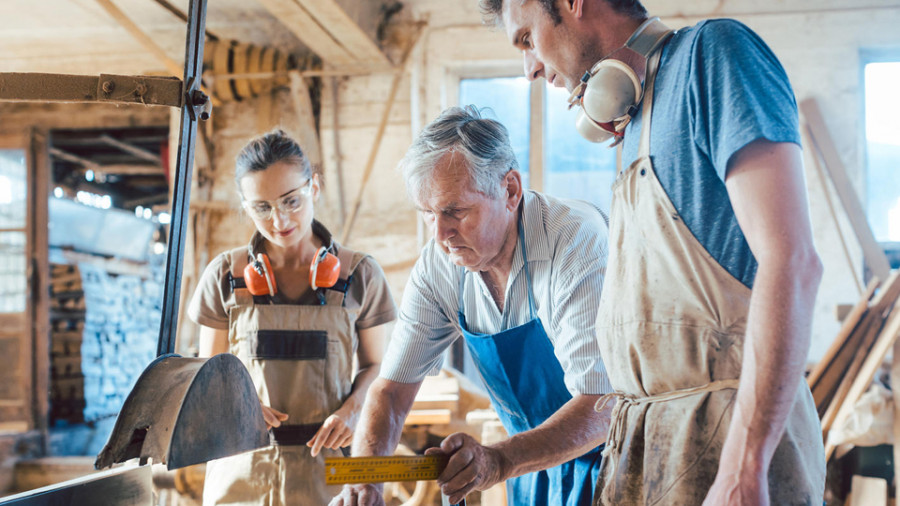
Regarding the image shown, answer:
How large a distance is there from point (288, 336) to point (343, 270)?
0.32 metres

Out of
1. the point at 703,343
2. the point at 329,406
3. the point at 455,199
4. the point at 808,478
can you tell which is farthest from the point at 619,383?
the point at 329,406

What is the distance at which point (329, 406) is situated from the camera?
8.75 feet

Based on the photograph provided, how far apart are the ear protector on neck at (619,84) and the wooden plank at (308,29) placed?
3.78m

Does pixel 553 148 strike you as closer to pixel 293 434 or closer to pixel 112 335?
pixel 293 434

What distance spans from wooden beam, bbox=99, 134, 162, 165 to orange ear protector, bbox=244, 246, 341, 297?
19.4ft

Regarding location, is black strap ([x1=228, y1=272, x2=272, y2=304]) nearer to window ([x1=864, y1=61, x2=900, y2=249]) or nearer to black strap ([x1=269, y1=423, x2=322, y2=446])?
black strap ([x1=269, y1=423, x2=322, y2=446])

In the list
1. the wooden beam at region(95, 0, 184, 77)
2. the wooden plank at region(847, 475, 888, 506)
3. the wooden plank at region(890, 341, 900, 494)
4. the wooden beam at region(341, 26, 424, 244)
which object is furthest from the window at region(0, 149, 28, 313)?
the wooden plank at region(890, 341, 900, 494)

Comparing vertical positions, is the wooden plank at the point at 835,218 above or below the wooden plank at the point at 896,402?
above

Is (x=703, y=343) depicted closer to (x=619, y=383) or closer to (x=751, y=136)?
(x=619, y=383)

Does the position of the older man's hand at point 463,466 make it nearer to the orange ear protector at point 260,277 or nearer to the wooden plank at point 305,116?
the orange ear protector at point 260,277

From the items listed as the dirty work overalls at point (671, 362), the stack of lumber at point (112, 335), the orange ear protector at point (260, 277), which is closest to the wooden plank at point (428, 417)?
the orange ear protector at point (260, 277)

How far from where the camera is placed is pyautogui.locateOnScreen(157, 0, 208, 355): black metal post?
4.71ft

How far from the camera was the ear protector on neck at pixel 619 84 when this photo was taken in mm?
1336

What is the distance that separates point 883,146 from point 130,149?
7.46 meters
